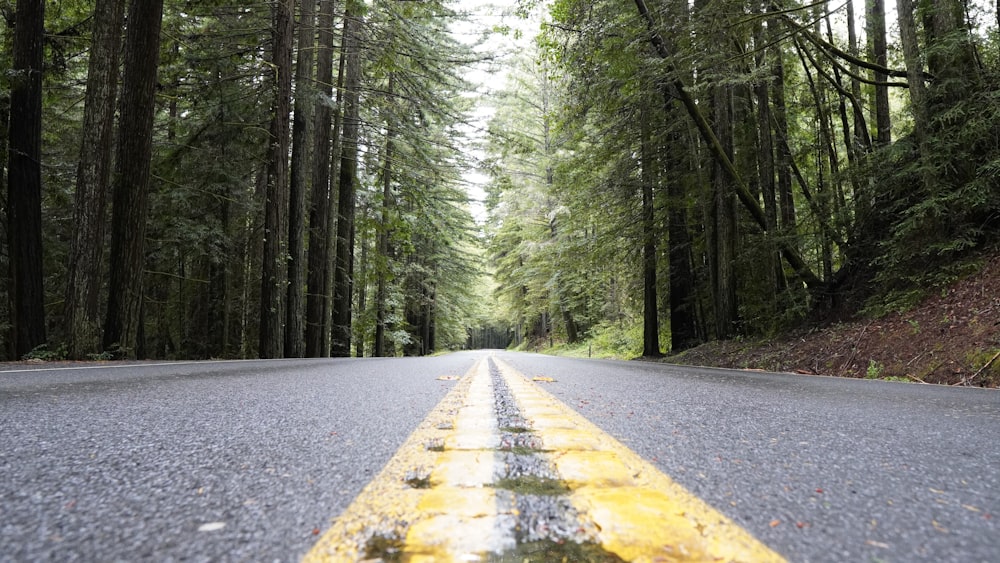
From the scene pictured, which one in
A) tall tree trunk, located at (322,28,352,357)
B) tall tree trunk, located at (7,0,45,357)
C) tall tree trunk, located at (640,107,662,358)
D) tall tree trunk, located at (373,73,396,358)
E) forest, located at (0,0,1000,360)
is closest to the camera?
forest, located at (0,0,1000,360)

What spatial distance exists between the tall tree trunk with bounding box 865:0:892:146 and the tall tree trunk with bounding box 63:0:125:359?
532 inches

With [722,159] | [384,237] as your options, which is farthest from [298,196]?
[384,237]

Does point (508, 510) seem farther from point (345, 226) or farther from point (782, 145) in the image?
point (345, 226)

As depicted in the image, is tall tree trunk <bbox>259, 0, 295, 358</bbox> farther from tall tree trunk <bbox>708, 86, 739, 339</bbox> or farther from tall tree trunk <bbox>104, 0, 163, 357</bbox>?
tall tree trunk <bbox>708, 86, 739, 339</bbox>

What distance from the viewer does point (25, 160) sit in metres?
8.96

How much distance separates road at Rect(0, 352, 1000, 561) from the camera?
875mm

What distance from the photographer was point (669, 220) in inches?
516

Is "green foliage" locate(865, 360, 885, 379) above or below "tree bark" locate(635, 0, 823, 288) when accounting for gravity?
below

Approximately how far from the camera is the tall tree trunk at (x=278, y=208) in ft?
36.0

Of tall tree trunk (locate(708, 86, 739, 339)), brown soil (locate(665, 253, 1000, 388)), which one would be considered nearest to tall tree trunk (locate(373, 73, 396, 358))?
tall tree trunk (locate(708, 86, 739, 339))

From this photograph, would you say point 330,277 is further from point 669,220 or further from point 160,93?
point 669,220

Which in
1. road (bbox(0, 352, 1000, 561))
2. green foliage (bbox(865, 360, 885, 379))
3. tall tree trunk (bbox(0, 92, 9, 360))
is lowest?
green foliage (bbox(865, 360, 885, 379))

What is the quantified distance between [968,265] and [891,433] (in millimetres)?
6243

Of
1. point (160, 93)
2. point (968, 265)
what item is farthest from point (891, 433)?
point (160, 93)
